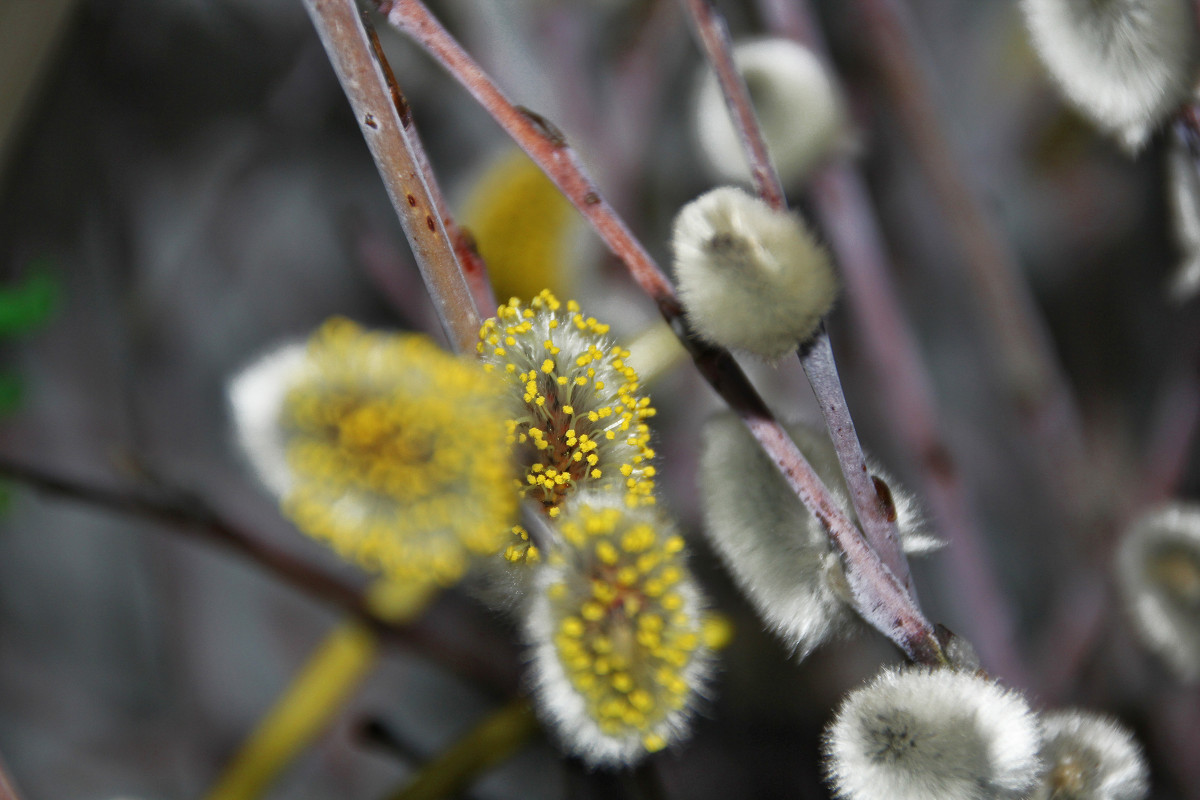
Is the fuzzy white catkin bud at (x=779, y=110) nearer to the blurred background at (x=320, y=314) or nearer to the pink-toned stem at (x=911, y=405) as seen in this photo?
the pink-toned stem at (x=911, y=405)

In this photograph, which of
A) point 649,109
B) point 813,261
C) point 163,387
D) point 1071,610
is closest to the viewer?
point 813,261

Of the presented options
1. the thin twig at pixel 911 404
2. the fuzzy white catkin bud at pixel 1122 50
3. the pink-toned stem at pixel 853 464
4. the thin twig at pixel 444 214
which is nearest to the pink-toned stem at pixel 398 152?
the thin twig at pixel 444 214

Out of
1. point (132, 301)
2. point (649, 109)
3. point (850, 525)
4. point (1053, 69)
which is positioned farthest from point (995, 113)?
point (132, 301)

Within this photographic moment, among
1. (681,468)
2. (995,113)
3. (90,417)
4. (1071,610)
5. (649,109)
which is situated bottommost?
(1071,610)

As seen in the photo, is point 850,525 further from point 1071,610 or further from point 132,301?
point 132,301

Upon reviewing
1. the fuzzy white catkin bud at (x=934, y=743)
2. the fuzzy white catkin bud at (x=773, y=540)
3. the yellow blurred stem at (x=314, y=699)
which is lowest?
the fuzzy white catkin bud at (x=934, y=743)

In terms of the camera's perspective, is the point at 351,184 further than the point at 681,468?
Yes
